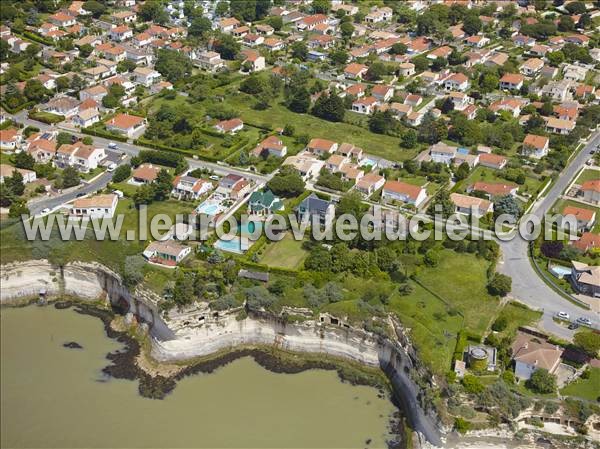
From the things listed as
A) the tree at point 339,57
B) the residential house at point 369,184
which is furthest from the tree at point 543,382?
the tree at point 339,57

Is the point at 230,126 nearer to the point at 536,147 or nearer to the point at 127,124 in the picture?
the point at 127,124

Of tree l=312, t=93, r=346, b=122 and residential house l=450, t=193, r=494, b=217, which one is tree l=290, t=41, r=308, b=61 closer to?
tree l=312, t=93, r=346, b=122

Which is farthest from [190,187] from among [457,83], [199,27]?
[199,27]

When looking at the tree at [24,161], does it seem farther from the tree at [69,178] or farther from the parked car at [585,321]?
the parked car at [585,321]

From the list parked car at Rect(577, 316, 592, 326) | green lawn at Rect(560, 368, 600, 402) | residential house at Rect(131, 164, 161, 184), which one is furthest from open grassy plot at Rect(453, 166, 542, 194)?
residential house at Rect(131, 164, 161, 184)

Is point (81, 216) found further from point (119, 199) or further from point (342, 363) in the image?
point (342, 363)

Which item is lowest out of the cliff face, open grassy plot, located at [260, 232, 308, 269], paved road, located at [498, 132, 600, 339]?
the cliff face
